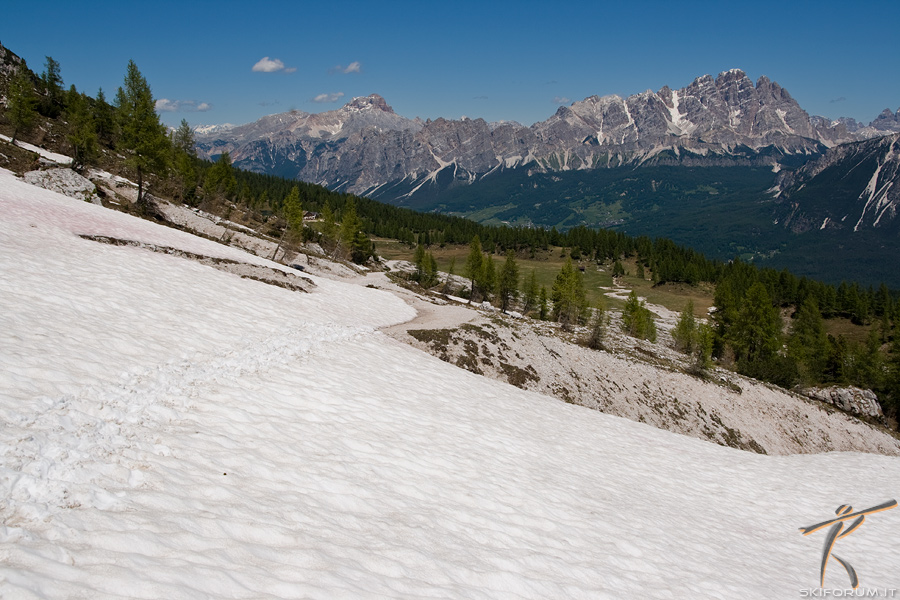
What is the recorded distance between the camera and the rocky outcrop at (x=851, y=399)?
5166cm

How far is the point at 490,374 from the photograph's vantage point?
26375 millimetres

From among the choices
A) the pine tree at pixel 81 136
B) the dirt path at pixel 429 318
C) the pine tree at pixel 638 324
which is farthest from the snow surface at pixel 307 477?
the pine tree at pixel 638 324

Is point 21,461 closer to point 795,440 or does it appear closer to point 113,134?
point 795,440

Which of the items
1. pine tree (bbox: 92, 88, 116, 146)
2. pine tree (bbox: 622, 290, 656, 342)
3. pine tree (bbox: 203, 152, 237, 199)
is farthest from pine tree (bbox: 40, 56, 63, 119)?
pine tree (bbox: 622, 290, 656, 342)

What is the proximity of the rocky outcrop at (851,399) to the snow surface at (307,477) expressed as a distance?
3923 cm

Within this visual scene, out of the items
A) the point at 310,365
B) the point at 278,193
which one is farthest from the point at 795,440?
the point at 278,193

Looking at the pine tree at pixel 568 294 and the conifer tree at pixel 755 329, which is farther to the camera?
the pine tree at pixel 568 294

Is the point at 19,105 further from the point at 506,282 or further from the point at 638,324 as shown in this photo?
the point at 638,324

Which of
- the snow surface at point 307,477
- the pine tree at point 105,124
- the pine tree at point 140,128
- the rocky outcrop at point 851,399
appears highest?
the pine tree at point 105,124

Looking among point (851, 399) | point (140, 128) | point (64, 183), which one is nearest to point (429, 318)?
point (64, 183)

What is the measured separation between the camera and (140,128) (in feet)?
157

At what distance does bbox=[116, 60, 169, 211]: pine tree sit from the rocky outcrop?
3065 inches

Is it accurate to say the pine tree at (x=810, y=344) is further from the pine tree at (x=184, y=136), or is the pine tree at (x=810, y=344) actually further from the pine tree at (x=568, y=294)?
the pine tree at (x=184, y=136)

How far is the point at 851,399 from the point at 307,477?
220 feet
